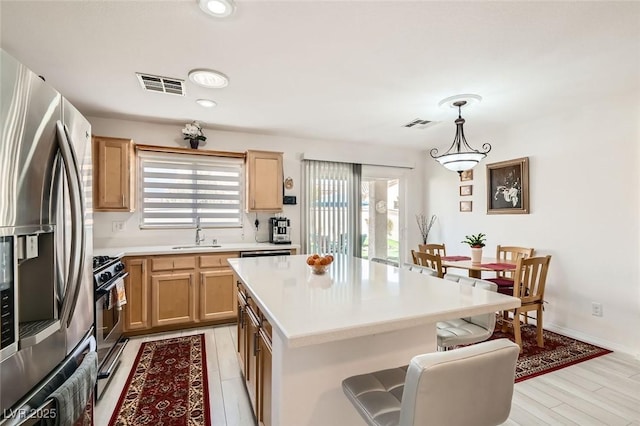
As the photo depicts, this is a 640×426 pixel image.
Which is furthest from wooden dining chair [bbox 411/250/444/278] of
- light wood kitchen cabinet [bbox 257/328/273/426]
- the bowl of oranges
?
light wood kitchen cabinet [bbox 257/328/273/426]

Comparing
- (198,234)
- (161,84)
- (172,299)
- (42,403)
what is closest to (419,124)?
(161,84)

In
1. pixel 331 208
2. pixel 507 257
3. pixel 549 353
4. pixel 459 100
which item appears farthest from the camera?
pixel 331 208

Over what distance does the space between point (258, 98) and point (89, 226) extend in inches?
80.1

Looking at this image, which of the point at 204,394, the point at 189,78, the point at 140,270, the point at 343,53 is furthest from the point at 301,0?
the point at 140,270

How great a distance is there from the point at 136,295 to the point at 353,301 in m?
2.93

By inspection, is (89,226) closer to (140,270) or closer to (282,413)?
(282,413)

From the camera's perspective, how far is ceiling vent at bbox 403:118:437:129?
3.81 meters

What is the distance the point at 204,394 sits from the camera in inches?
87.7

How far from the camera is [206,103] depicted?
318 cm

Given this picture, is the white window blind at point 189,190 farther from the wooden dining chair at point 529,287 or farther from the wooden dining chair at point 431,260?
the wooden dining chair at point 529,287

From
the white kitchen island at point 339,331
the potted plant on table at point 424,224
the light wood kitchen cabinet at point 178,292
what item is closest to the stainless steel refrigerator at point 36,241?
the white kitchen island at point 339,331

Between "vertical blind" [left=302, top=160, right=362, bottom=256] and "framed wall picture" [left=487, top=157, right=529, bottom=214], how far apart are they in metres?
1.95

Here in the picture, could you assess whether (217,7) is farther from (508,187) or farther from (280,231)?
(508,187)

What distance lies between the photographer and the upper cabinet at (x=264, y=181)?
4.14 m
